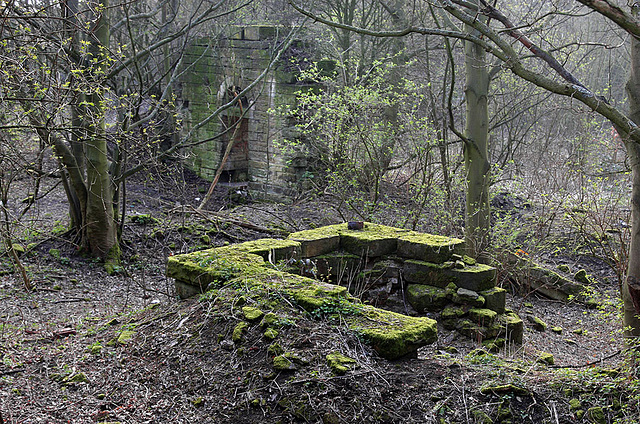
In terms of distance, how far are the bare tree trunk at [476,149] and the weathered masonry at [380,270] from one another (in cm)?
292

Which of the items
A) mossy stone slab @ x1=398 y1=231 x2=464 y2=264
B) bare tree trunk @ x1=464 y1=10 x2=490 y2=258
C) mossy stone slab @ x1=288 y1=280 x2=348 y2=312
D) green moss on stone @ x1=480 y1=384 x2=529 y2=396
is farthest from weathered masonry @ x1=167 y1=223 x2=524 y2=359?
bare tree trunk @ x1=464 y1=10 x2=490 y2=258

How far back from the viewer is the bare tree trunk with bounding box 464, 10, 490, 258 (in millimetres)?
9914

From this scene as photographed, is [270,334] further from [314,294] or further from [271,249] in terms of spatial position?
[271,249]

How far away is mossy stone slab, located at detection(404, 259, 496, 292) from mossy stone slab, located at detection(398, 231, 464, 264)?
0.08 m

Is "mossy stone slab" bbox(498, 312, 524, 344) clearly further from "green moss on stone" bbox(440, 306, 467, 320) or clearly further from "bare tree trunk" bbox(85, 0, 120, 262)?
"bare tree trunk" bbox(85, 0, 120, 262)

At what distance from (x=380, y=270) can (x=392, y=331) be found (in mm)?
2802

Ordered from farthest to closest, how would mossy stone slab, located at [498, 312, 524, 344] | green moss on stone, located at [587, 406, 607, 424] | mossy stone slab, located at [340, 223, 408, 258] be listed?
mossy stone slab, located at [340, 223, 408, 258]
mossy stone slab, located at [498, 312, 524, 344]
green moss on stone, located at [587, 406, 607, 424]

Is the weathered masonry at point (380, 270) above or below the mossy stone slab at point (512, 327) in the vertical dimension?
above

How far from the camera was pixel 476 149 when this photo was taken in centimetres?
1005

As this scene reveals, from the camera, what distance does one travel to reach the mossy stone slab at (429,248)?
683 cm

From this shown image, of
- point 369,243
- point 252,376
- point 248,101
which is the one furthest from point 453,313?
point 248,101

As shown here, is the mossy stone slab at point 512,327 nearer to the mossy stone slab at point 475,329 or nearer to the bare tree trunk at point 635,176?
the mossy stone slab at point 475,329

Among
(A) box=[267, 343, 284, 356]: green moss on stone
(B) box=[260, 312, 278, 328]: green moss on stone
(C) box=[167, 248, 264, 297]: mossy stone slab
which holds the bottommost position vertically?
(A) box=[267, 343, 284, 356]: green moss on stone

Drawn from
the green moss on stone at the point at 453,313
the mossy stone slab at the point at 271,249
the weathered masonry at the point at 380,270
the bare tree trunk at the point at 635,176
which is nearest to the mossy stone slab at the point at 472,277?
the weathered masonry at the point at 380,270
